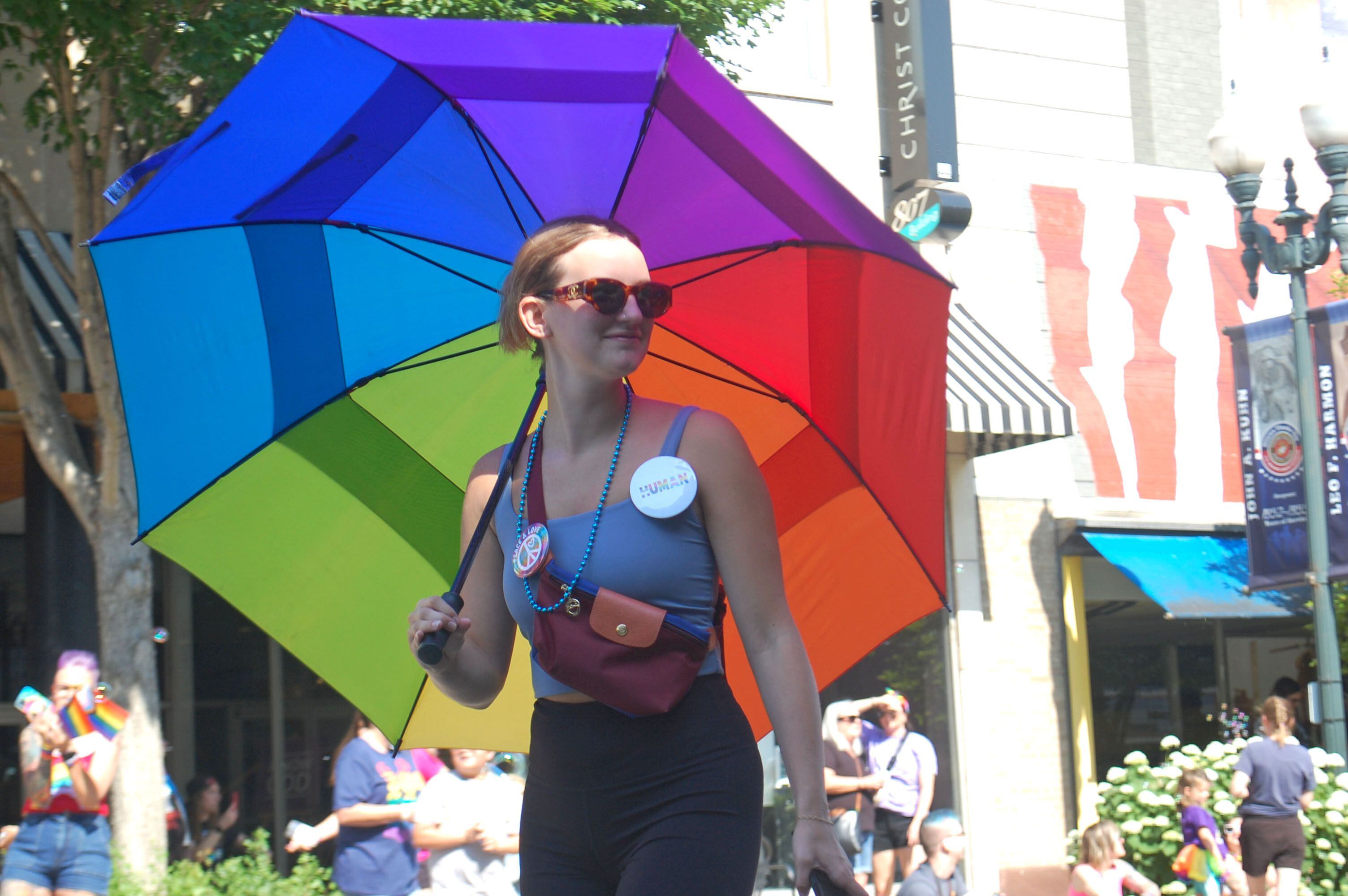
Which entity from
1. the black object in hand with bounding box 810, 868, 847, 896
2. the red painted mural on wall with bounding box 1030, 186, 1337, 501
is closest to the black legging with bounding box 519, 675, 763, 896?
the black object in hand with bounding box 810, 868, 847, 896

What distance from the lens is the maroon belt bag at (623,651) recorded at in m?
2.50

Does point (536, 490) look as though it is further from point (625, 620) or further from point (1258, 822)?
point (1258, 822)

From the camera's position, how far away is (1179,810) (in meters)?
10.7

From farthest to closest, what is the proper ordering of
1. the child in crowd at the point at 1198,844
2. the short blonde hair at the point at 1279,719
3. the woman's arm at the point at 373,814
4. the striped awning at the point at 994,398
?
the striped awning at the point at 994,398 < the short blonde hair at the point at 1279,719 < the child in crowd at the point at 1198,844 < the woman's arm at the point at 373,814

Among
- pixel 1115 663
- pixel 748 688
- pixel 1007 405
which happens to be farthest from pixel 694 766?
pixel 1115 663

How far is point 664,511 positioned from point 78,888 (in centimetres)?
592

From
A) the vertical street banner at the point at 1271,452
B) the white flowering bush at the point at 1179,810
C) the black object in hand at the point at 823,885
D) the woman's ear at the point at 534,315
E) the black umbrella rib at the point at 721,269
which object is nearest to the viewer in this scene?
the black object in hand at the point at 823,885

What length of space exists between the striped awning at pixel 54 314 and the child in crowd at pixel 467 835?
3.72 meters

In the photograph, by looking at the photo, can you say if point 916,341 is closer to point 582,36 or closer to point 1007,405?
point 582,36

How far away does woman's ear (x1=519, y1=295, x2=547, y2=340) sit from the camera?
110 inches

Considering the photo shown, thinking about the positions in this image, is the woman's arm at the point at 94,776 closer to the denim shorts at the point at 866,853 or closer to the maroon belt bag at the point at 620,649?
the denim shorts at the point at 866,853

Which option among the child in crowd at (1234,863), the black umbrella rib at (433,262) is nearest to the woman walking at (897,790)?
the child in crowd at (1234,863)

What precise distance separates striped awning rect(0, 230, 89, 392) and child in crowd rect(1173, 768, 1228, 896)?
7.66m

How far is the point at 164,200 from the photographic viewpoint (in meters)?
3.33
